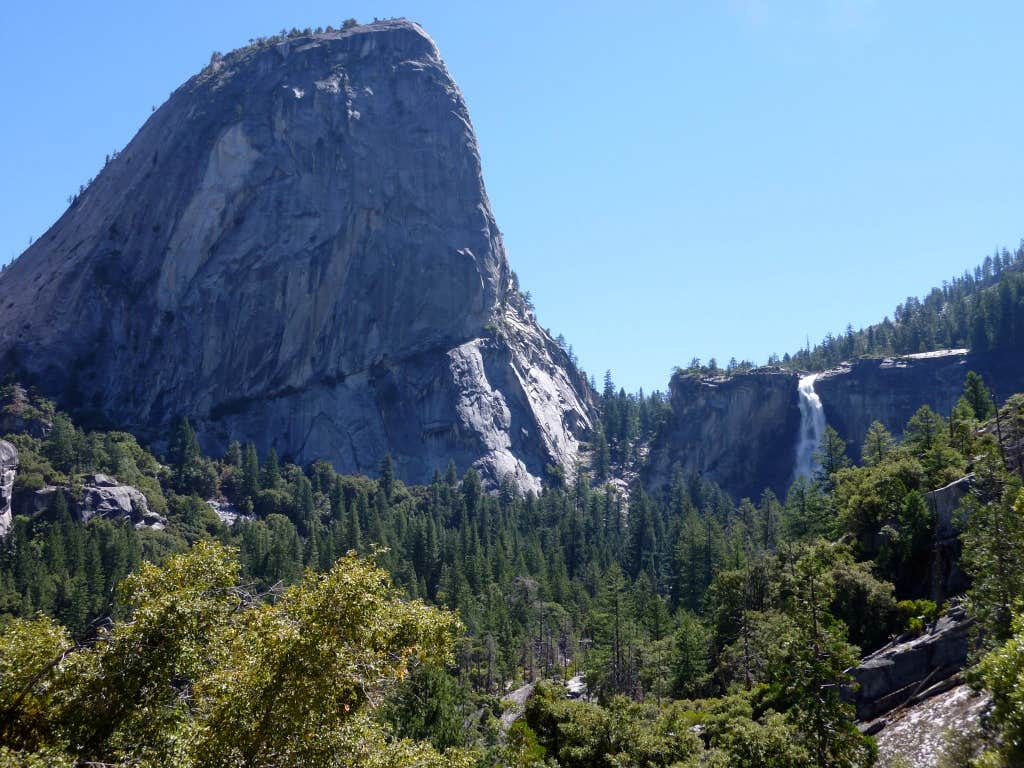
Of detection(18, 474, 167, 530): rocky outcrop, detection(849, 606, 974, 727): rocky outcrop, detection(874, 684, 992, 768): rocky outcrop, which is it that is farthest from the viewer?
detection(18, 474, 167, 530): rocky outcrop

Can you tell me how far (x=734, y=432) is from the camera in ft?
481

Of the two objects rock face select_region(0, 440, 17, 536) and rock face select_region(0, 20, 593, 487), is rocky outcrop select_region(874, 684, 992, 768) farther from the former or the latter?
rock face select_region(0, 20, 593, 487)

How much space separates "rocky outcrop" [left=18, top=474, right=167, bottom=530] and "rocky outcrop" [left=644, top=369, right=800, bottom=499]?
91222 mm

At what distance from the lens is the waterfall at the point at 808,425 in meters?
136

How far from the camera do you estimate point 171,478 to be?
125 m

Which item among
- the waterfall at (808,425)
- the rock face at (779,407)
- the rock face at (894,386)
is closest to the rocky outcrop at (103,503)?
the rock face at (779,407)

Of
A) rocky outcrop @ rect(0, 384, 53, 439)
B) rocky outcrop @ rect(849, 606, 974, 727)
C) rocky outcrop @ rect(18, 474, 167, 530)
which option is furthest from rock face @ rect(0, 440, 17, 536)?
rocky outcrop @ rect(849, 606, 974, 727)

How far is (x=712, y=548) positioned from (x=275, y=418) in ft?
303

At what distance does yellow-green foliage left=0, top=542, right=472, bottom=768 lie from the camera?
1070 cm

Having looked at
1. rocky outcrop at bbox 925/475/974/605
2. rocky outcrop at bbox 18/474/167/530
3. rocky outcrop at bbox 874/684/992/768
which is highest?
rocky outcrop at bbox 18/474/167/530

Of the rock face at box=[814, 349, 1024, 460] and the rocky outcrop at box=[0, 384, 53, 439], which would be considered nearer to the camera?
the rocky outcrop at box=[0, 384, 53, 439]

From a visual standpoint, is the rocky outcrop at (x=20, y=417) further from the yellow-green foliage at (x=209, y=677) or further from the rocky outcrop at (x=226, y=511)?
the yellow-green foliage at (x=209, y=677)

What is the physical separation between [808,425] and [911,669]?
109m

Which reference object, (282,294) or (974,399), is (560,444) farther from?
(974,399)
